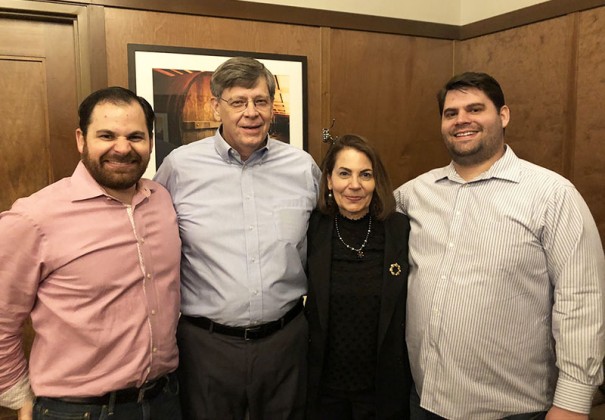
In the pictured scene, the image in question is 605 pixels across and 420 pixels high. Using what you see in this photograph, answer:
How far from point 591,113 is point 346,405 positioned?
1.96 metres

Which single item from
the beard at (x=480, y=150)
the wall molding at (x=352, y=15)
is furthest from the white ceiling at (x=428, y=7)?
the beard at (x=480, y=150)

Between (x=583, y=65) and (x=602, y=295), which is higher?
(x=583, y=65)

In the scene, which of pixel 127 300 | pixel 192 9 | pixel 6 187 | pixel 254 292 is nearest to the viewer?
pixel 127 300

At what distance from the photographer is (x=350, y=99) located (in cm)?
307

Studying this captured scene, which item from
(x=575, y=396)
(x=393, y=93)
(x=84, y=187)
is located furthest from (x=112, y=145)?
(x=393, y=93)

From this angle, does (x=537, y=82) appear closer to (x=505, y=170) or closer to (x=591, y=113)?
(x=591, y=113)

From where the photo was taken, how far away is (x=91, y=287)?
4.66 ft

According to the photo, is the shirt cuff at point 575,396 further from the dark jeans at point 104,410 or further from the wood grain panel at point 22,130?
the wood grain panel at point 22,130

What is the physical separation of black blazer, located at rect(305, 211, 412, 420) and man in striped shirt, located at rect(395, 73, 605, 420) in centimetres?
5

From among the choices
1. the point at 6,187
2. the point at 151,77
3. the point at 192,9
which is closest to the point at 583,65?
the point at 192,9

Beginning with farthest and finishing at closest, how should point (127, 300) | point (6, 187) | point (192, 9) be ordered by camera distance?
1. point (192, 9)
2. point (6, 187)
3. point (127, 300)

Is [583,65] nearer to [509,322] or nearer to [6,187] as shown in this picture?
[509,322]

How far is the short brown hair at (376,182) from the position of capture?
187cm

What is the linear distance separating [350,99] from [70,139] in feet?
5.11
